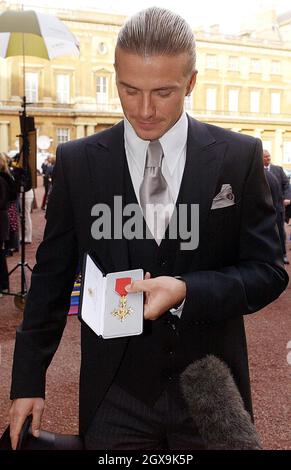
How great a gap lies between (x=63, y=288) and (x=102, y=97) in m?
43.6

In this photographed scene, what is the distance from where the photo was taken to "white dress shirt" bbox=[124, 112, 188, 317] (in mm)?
1556

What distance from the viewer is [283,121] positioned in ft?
166

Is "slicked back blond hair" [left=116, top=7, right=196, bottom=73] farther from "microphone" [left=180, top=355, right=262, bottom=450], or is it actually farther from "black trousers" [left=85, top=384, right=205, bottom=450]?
"black trousers" [left=85, top=384, right=205, bottom=450]

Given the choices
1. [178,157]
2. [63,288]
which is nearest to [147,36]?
[178,157]

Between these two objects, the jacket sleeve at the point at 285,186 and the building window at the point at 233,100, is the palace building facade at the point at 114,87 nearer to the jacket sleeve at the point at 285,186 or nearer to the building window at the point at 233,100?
the building window at the point at 233,100

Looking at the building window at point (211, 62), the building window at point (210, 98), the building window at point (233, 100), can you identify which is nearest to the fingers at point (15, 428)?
the building window at point (210, 98)

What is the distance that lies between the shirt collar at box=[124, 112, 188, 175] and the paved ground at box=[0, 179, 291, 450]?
287 centimetres

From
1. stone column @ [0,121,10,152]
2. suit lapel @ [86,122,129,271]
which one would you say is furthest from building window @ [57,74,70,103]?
suit lapel @ [86,122,129,271]

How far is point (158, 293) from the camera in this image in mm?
1365

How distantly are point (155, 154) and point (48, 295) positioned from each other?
527mm

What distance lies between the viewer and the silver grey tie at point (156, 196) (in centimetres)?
155

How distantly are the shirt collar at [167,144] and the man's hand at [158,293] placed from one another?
360mm
